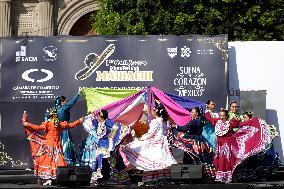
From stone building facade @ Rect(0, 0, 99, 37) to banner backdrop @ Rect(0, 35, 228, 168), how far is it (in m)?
15.7

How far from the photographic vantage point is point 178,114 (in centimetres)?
1928

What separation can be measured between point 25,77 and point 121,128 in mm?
4241

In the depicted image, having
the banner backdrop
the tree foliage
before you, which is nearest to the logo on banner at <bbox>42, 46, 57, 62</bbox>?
the banner backdrop

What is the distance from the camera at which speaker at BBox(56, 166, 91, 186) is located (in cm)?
1620

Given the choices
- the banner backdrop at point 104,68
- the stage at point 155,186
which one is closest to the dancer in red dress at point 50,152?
the stage at point 155,186

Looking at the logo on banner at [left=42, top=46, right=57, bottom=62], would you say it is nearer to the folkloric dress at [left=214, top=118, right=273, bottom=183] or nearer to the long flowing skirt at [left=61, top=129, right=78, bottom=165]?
the long flowing skirt at [left=61, top=129, right=78, bottom=165]

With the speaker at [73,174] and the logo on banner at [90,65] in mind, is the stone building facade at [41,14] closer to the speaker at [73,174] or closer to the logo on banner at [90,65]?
the logo on banner at [90,65]

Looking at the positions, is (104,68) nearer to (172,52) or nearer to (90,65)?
(90,65)

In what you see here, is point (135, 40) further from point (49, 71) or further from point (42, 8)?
point (42, 8)

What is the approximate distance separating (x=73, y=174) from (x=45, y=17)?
21.0 metres

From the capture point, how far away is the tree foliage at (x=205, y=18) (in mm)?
28625

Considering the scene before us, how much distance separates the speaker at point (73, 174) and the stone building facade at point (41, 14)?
20.8 m

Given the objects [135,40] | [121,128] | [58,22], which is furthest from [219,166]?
[58,22]

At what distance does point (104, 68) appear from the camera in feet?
68.9
